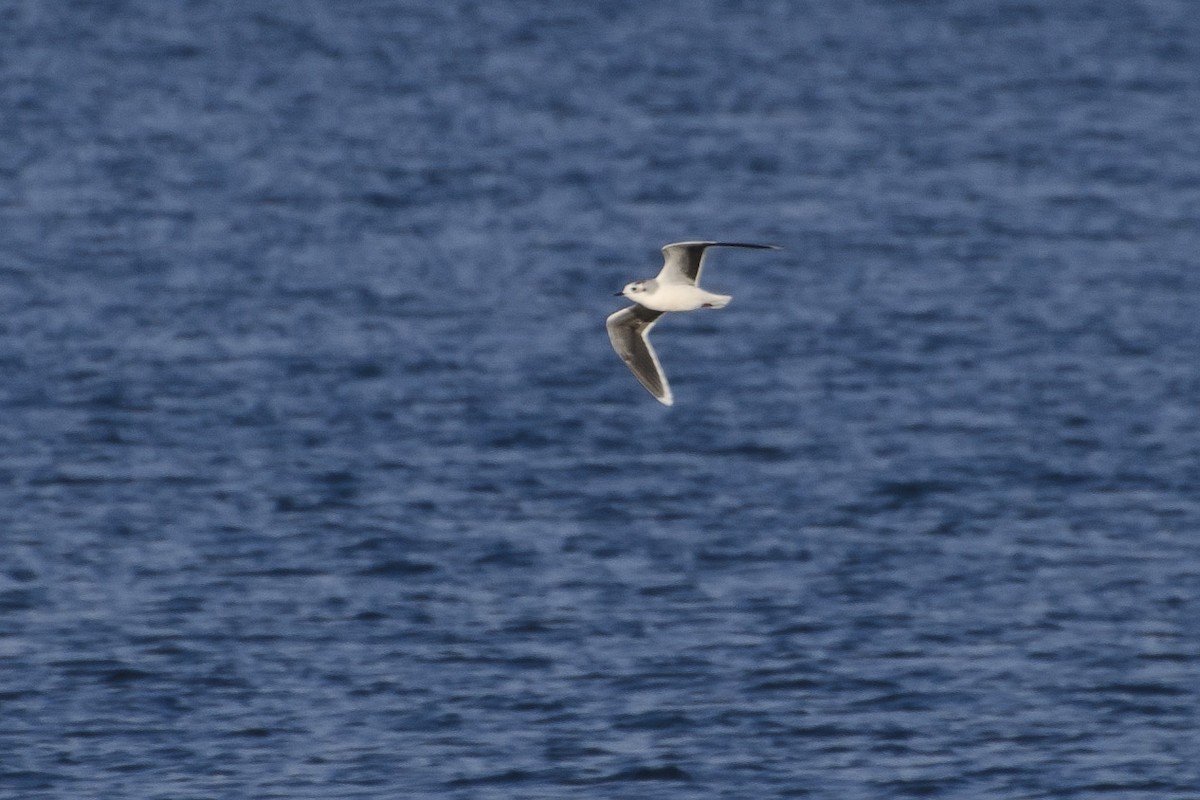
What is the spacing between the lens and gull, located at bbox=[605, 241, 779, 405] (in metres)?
17.3

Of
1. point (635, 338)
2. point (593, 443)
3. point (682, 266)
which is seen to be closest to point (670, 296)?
point (682, 266)

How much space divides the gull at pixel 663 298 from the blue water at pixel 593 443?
13.1 feet

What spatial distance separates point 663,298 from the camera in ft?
57.6

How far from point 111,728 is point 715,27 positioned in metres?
49.8

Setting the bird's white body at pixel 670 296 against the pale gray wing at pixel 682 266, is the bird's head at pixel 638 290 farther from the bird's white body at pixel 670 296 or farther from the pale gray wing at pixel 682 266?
the pale gray wing at pixel 682 266

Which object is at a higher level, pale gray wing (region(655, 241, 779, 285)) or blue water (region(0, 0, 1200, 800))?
pale gray wing (region(655, 241, 779, 285))

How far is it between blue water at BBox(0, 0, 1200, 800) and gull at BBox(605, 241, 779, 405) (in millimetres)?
3998

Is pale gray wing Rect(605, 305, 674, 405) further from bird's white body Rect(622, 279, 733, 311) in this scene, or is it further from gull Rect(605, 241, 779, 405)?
bird's white body Rect(622, 279, 733, 311)

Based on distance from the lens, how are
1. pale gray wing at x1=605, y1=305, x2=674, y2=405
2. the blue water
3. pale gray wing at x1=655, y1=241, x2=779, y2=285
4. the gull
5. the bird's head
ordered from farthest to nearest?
the blue water
pale gray wing at x1=605, y1=305, x2=674, y2=405
the bird's head
pale gray wing at x1=655, y1=241, x2=779, y2=285
the gull

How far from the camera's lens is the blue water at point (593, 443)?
22.4 metres

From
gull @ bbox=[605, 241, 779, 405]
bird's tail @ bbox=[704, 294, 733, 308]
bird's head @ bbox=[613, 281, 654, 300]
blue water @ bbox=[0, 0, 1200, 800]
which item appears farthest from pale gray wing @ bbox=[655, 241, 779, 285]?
blue water @ bbox=[0, 0, 1200, 800]

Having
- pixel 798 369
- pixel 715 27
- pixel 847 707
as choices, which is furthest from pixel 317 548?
pixel 715 27

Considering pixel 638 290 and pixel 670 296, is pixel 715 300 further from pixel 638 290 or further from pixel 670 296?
pixel 638 290

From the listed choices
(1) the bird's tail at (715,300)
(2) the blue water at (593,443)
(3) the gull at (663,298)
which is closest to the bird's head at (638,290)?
(3) the gull at (663,298)
